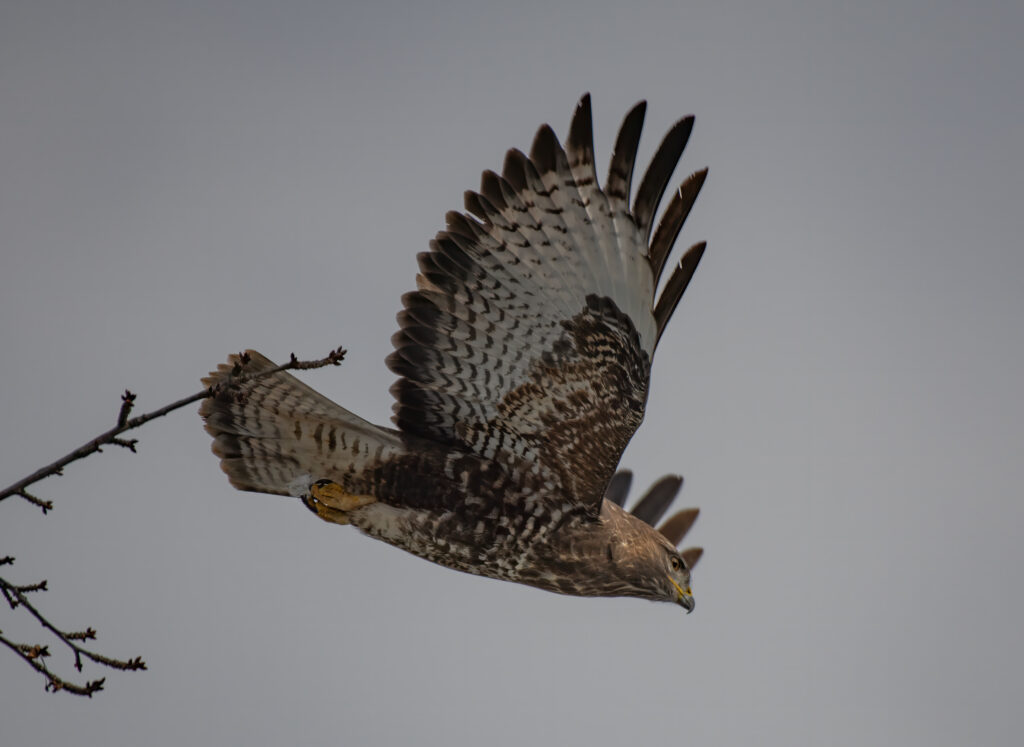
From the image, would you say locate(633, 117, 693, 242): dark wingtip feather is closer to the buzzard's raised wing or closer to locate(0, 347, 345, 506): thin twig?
the buzzard's raised wing

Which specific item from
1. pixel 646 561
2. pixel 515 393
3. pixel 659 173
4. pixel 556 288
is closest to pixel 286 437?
pixel 515 393

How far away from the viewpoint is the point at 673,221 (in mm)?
6059

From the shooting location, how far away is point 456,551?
660 cm

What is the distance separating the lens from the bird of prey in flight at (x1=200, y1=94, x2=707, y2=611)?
5984 millimetres

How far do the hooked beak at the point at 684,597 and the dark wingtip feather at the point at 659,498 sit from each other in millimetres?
2231

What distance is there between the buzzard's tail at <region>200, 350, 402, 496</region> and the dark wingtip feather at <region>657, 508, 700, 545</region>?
11.8ft

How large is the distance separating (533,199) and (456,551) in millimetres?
2038

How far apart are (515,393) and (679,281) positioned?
105 cm

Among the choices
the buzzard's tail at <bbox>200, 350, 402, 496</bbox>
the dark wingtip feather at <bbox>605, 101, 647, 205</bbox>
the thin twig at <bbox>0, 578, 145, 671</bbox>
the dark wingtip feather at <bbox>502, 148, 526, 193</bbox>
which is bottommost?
the thin twig at <bbox>0, 578, 145, 671</bbox>

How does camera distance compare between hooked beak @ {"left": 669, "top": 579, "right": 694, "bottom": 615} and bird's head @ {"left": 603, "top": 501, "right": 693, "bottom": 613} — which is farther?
hooked beak @ {"left": 669, "top": 579, "right": 694, "bottom": 615}

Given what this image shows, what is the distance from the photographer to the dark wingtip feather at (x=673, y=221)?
6043 millimetres

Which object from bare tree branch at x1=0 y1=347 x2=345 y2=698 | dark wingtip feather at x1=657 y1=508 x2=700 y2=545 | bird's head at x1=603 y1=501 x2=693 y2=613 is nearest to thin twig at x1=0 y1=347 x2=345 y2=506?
bare tree branch at x1=0 y1=347 x2=345 y2=698

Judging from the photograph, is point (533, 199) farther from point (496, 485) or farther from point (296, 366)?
point (296, 366)

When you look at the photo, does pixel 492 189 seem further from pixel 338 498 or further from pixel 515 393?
pixel 338 498
